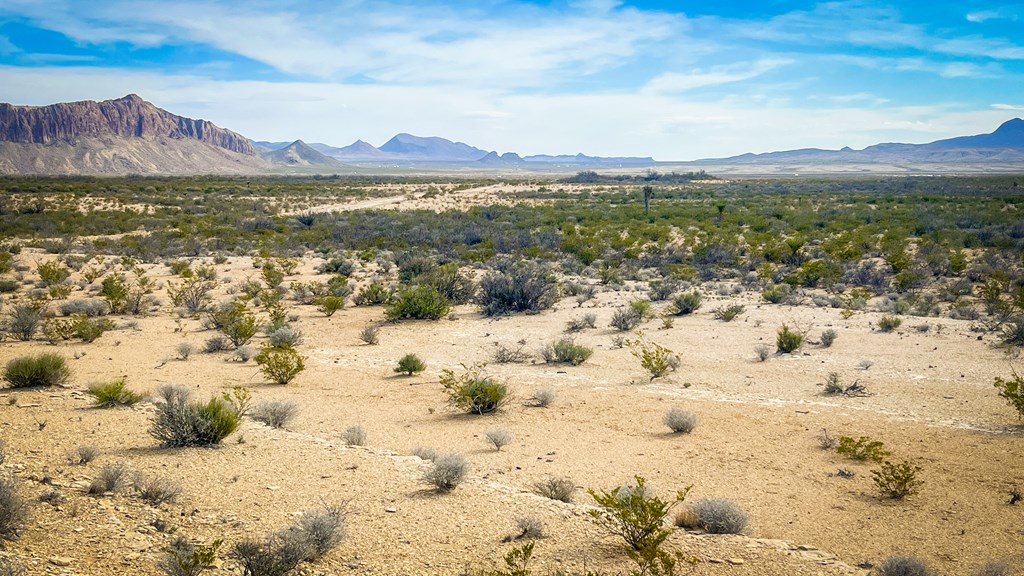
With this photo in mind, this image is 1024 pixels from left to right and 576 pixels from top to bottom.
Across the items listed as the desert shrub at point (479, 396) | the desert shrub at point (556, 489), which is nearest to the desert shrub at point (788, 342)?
the desert shrub at point (479, 396)

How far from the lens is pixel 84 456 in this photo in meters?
6.66

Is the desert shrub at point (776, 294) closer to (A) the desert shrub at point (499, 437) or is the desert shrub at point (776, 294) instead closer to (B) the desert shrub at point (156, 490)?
(A) the desert shrub at point (499, 437)

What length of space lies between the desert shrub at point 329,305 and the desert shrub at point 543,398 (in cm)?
851

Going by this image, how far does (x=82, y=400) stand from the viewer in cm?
920

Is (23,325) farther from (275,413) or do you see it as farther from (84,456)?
(84,456)

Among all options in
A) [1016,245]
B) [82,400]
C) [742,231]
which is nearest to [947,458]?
[82,400]

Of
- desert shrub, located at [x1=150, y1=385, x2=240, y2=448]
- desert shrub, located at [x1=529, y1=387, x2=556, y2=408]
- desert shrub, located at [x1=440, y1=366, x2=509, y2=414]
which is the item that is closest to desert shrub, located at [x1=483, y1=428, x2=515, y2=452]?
desert shrub, located at [x1=440, y1=366, x2=509, y2=414]

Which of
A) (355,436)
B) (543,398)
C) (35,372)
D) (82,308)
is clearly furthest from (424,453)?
(82,308)

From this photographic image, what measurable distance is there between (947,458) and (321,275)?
2034cm

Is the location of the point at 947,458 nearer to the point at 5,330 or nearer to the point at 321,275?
the point at 5,330

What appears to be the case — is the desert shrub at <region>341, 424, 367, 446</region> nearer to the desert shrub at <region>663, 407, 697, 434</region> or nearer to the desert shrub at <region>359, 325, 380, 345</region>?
the desert shrub at <region>663, 407, 697, 434</region>

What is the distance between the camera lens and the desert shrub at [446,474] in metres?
6.45

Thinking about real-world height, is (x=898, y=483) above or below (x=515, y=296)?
below

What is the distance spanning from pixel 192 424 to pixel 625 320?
33.3 ft
